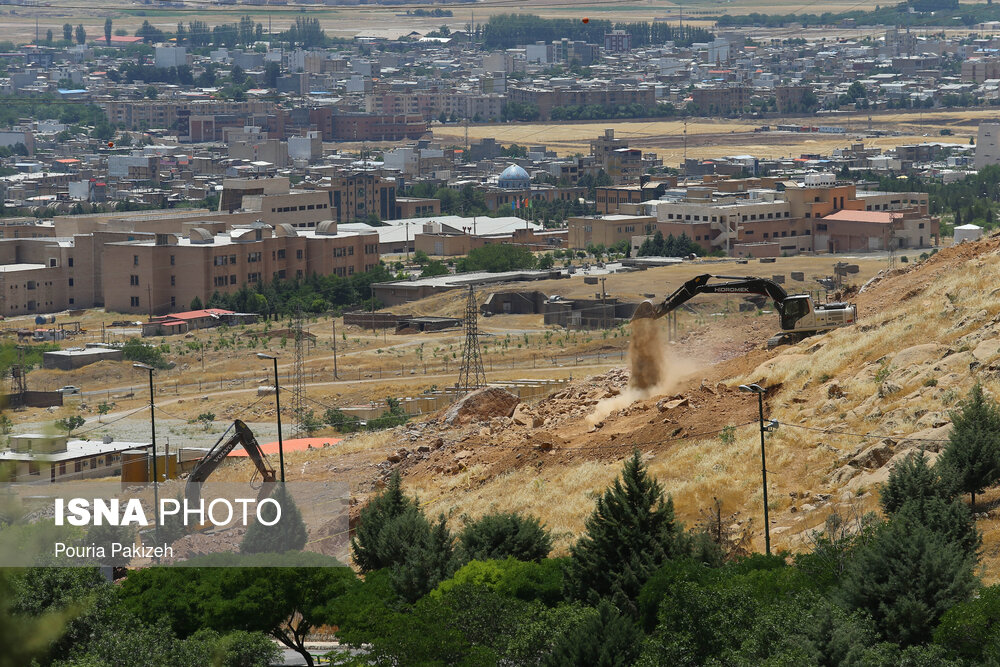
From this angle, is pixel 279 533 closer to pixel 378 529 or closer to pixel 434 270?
pixel 378 529

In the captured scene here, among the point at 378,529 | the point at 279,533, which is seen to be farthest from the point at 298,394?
the point at 378,529

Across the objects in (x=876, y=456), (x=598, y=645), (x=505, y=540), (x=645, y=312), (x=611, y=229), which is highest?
(x=645, y=312)

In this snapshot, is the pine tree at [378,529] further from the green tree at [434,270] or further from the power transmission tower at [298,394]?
the green tree at [434,270]

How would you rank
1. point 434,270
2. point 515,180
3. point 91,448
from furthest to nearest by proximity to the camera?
point 515,180 → point 434,270 → point 91,448

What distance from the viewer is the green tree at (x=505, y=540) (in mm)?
29297

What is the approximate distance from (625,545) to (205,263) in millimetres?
77259

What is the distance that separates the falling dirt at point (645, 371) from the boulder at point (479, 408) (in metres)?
3.99

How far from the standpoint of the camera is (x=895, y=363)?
117 ft

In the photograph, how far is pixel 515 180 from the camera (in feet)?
539

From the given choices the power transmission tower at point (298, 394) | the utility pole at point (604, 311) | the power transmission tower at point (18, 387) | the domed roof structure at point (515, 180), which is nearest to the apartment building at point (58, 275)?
the power transmission tower at point (18, 387)

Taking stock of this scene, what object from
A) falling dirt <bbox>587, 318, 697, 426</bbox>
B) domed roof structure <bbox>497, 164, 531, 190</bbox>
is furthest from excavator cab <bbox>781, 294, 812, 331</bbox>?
domed roof structure <bbox>497, 164, 531, 190</bbox>

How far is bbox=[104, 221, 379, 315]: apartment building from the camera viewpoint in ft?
331

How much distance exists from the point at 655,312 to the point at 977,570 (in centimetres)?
1890

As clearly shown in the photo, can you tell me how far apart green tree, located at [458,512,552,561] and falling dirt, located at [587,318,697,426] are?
13.2 meters
